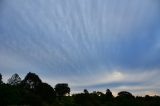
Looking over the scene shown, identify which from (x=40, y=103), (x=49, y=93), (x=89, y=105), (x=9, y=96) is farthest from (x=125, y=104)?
(x=9, y=96)

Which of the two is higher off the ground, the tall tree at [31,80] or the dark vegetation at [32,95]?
the tall tree at [31,80]

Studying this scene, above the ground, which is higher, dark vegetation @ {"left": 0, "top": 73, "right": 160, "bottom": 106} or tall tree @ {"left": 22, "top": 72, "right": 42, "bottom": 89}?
tall tree @ {"left": 22, "top": 72, "right": 42, "bottom": 89}

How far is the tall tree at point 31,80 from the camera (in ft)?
575

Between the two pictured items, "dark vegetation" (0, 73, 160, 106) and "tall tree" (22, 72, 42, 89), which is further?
"tall tree" (22, 72, 42, 89)

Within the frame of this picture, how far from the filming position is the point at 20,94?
5089 inches

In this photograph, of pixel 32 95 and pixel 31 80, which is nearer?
pixel 32 95

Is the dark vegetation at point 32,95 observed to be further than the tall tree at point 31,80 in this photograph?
No

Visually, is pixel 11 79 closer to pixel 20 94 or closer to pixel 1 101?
pixel 20 94

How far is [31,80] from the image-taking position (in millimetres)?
178125

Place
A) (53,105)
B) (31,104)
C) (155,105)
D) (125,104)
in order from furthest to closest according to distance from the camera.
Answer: (155,105) → (125,104) → (53,105) → (31,104)

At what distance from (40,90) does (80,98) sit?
1131 inches

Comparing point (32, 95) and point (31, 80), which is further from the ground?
point (31, 80)

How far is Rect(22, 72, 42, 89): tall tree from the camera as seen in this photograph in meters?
175

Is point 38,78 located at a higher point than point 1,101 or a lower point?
higher
